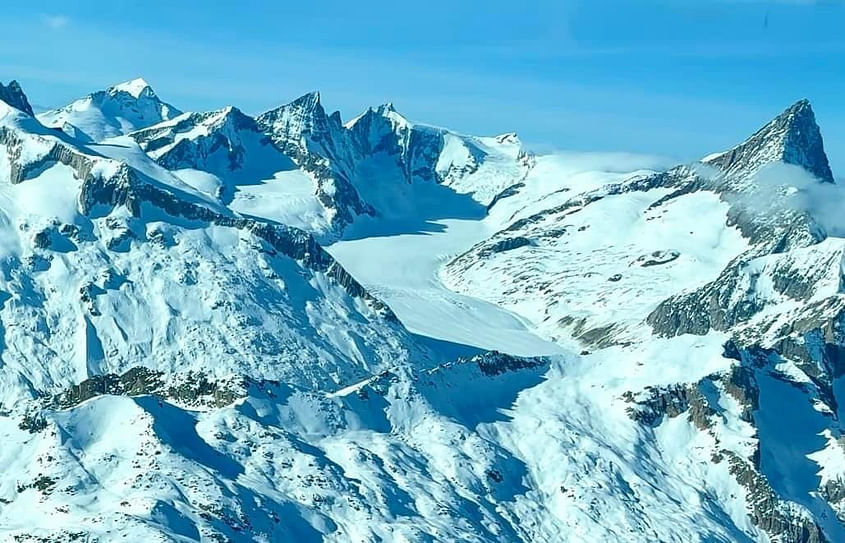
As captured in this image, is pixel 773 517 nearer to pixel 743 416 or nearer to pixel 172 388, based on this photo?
pixel 743 416

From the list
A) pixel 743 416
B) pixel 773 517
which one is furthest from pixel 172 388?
pixel 743 416

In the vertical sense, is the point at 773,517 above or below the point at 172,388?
below

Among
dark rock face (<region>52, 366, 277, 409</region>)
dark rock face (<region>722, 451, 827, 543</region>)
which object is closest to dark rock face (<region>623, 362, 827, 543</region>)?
dark rock face (<region>722, 451, 827, 543</region>)

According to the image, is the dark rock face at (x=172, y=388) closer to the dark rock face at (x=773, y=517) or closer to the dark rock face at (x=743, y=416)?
the dark rock face at (x=743, y=416)

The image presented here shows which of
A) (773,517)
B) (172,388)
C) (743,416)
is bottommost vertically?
(773,517)

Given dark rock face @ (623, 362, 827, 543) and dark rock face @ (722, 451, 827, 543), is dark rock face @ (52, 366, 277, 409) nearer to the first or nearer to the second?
dark rock face @ (623, 362, 827, 543)

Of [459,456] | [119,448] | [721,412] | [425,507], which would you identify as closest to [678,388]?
[721,412]

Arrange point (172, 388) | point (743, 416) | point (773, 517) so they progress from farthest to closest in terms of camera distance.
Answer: point (743, 416)
point (773, 517)
point (172, 388)

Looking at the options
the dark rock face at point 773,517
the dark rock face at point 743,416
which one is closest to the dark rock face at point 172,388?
the dark rock face at point 743,416

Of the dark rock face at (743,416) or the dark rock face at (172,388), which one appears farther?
the dark rock face at (743,416)

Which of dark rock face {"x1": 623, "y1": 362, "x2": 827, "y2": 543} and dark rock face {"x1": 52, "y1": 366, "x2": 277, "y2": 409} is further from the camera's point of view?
dark rock face {"x1": 623, "y1": 362, "x2": 827, "y2": 543}

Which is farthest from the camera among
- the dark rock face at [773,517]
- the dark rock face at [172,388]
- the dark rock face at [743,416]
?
the dark rock face at [743,416]
